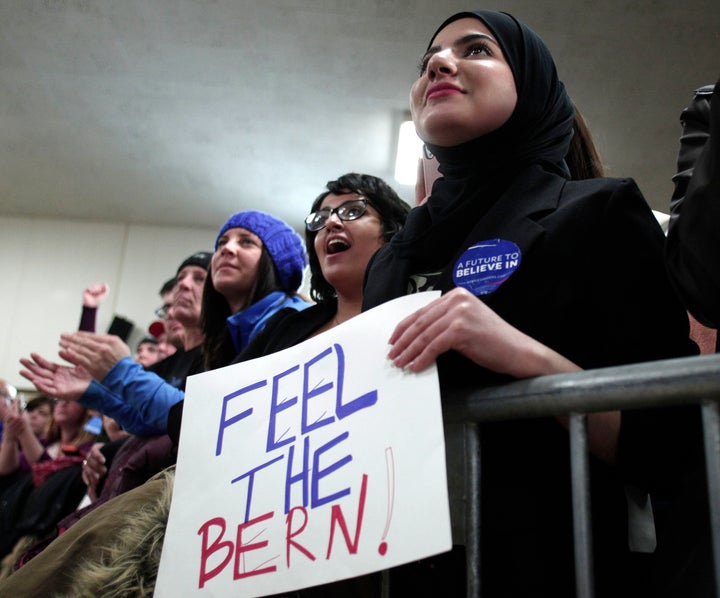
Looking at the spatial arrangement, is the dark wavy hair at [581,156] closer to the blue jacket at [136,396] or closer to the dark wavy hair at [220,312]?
the blue jacket at [136,396]

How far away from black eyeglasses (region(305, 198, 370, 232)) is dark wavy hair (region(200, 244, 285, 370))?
335mm

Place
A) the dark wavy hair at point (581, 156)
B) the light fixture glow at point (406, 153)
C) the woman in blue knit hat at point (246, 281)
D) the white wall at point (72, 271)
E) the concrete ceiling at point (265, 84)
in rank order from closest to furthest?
the dark wavy hair at point (581, 156)
the woman in blue knit hat at point (246, 281)
the concrete ceiling at point (265, 84)
the light fixture glow at point (406, 153)
the white wall at point (72, 271)

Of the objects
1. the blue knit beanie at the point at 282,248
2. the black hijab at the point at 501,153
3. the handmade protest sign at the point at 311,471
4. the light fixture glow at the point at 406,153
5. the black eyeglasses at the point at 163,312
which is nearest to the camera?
the handmade protest sign at the point at 311,471

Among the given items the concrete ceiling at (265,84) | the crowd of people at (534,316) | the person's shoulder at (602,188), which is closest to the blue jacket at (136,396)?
the crowd of people at (534,316)

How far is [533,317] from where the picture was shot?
2.58 feet

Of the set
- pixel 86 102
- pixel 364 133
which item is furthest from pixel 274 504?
pixel 86 102

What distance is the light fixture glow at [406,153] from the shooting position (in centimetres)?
425

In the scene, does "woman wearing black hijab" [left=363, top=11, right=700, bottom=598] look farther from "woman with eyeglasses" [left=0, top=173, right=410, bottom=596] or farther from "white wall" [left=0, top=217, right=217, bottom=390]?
"white wall" [left=0, top=217, right=217, bottom=390]

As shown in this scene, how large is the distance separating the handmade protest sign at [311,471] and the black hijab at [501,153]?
0.17 metres

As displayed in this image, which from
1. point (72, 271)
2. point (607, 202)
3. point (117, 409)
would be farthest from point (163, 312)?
point (72, 271)

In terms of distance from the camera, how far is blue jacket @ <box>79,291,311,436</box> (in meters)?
1.67

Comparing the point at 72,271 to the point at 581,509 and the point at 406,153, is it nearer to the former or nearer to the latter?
the point at 406,153

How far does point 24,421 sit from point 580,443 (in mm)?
2983

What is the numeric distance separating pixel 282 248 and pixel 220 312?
0.83ft
